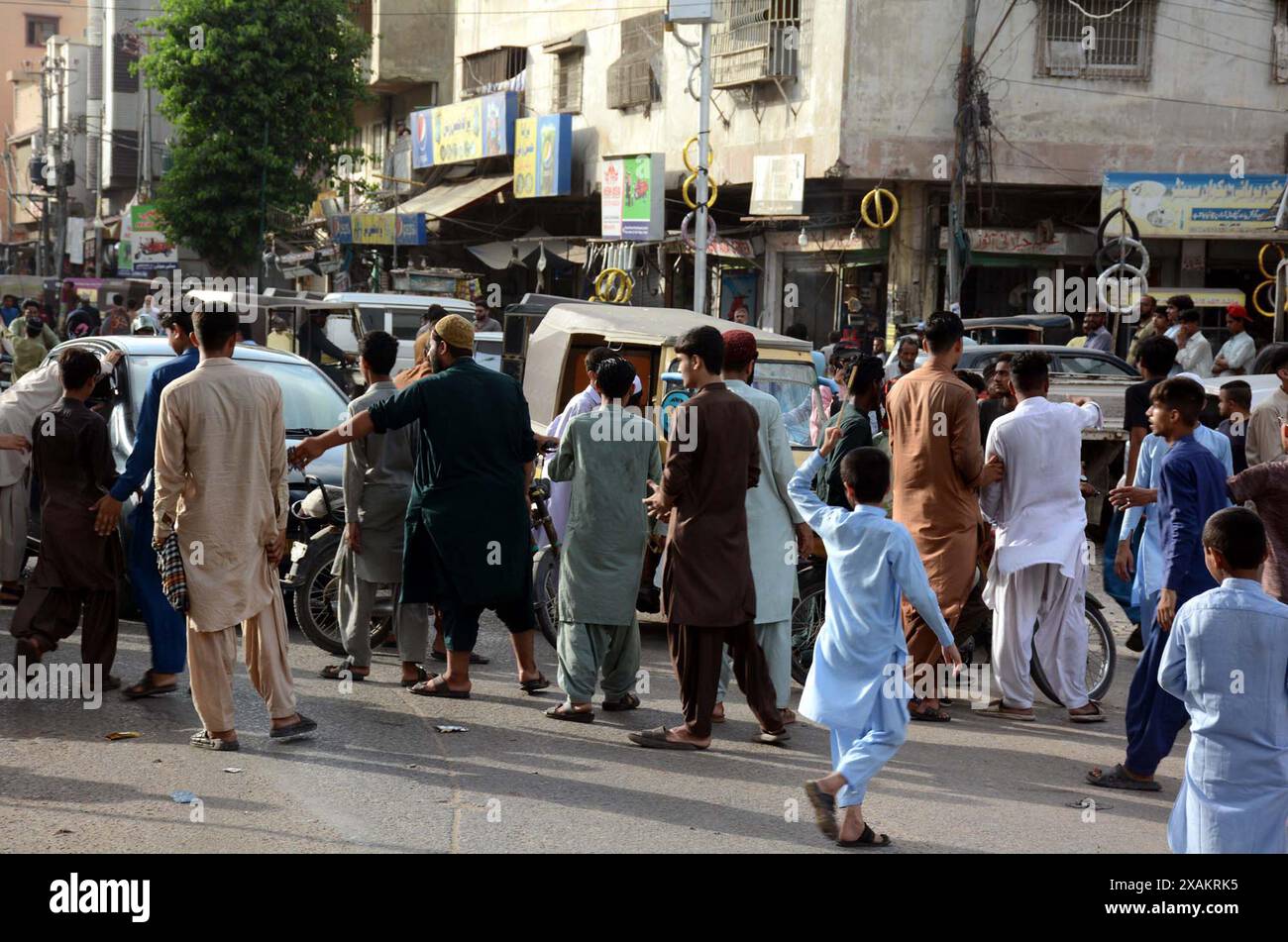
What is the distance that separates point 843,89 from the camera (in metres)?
21.5

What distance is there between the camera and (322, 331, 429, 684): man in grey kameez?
785 cm

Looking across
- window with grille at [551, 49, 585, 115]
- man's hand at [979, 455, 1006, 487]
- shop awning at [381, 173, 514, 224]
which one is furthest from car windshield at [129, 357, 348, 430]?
shop awning at [381, 173, 514, 224]

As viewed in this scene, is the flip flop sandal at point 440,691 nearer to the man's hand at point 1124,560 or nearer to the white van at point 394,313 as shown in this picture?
the man's hand at point 1124,560

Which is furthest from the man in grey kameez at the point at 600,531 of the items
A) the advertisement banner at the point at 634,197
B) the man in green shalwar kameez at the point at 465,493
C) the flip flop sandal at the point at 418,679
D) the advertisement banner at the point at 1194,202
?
the advertisement banner at the point at 634,197

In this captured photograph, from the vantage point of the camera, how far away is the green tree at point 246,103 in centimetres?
3269

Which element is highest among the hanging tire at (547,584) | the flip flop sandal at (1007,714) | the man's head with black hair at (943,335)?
the man's head with black hair at (943,335)

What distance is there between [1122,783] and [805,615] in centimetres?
226

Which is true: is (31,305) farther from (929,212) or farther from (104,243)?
(104,243)

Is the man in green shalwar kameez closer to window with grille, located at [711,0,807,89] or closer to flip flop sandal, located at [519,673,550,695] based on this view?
flip flop sandal, located at [519,673,550,695]

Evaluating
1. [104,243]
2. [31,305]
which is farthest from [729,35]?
[104,243]

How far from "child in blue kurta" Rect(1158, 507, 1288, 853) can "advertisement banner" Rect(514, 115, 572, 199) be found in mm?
25070

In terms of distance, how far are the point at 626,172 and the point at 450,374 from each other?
18.7 m

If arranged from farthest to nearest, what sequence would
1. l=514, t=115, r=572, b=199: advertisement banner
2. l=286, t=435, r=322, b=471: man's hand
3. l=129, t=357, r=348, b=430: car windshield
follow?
l=514, t=115, r=572, b=199: advertisement banner
l=129, t=357, r=348, b=430: car windshield
l=286, t=435, r=322, b=471: man's hand

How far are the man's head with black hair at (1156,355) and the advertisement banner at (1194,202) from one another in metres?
14.0
